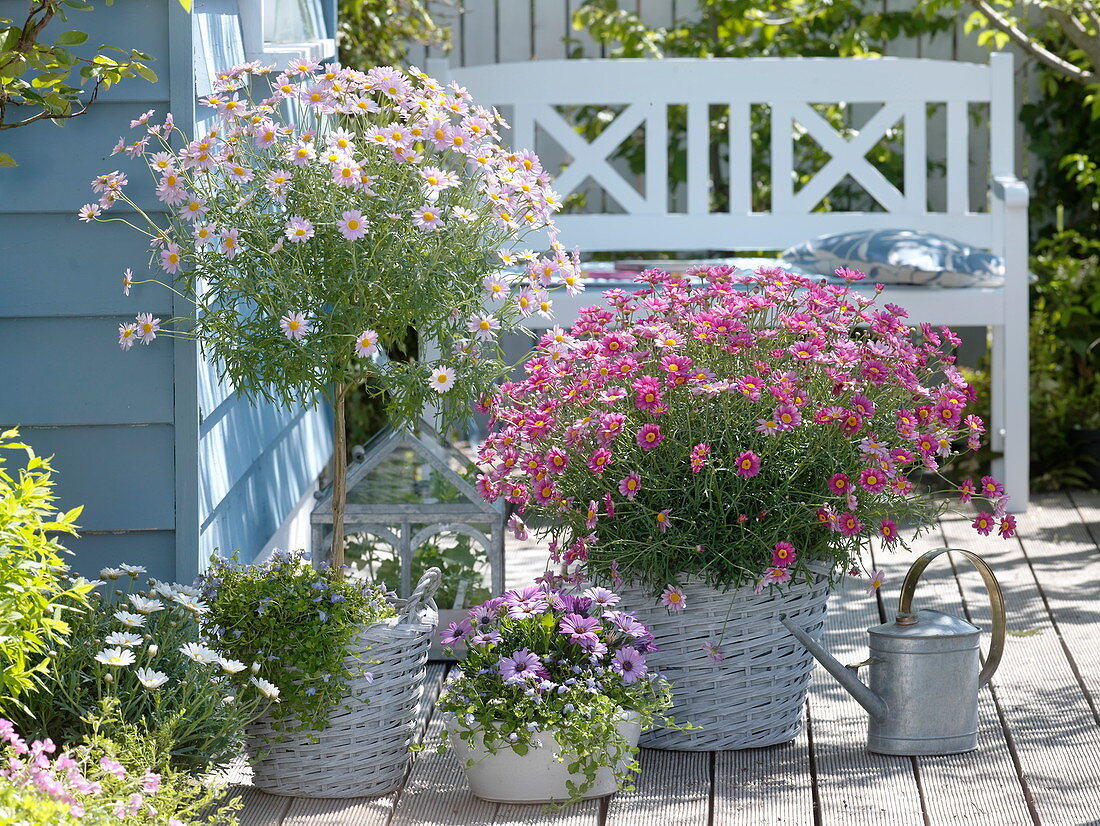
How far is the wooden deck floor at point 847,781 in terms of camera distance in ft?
6.64

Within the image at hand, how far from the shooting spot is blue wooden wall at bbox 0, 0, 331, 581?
7.24ft

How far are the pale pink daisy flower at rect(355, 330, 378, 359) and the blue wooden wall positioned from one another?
0.45 metres

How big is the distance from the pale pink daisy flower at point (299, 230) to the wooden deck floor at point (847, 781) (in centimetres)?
85

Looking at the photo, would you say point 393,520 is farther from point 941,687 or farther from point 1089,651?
point 1089,651

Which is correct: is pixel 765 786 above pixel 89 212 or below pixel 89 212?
below

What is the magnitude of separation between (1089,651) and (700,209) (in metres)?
2.24

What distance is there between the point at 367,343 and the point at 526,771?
68cm

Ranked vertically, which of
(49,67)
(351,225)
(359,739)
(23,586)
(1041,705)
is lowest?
(1041,705)

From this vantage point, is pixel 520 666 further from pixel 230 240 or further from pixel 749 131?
pixel 749 131

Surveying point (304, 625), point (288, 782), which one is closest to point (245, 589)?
point (304, 625)

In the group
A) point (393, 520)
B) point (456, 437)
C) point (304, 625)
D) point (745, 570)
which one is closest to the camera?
point (304, 625)

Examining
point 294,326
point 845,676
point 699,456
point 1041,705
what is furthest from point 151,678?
point 1041,705

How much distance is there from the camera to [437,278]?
6.70 ft

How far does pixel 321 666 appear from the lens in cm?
199
